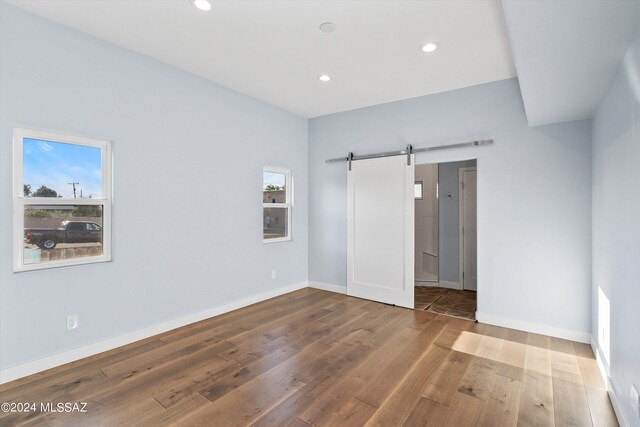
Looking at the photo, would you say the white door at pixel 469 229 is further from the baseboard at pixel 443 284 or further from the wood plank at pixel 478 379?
the wood plank at pixel 478 379

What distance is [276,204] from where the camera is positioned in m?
4.90

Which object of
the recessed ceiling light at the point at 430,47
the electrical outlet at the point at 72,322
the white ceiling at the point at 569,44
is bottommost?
the electrical outlet at the point at 72,322

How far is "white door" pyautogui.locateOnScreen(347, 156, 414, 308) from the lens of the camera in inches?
172

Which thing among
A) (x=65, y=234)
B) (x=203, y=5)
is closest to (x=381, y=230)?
(x=203, y=5)

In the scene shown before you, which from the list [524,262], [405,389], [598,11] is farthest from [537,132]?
[405,389]

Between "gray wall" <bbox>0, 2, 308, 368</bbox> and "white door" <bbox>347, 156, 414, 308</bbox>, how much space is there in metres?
1.29

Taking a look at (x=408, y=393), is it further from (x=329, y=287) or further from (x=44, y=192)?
(x=44, y=192)

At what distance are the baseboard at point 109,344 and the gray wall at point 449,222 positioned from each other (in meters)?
3.37

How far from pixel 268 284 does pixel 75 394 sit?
8.67 ft

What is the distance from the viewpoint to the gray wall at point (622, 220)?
1.73 m

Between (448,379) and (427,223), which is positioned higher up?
(427,223)

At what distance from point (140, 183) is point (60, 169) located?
0.65m

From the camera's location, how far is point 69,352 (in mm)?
2721

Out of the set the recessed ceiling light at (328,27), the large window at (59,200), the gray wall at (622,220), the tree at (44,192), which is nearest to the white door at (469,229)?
the gray wall at (622,220)
